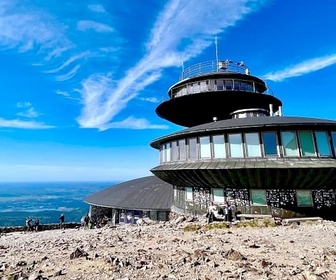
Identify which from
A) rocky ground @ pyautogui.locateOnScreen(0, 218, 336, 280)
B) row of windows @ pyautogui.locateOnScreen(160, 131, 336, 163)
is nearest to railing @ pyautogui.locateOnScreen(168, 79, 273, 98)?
row of windows @ pyautogui.locateOnScreen(160, 131, 336, 163)

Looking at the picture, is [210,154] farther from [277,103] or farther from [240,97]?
[277,103]

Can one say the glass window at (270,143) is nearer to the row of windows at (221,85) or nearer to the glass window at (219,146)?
the glass window at (219,146)

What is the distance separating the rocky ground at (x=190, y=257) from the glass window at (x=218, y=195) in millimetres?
5932

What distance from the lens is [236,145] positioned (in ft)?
65.1

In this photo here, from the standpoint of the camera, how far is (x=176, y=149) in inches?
943

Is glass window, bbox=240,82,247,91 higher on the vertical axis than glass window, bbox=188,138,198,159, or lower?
higher

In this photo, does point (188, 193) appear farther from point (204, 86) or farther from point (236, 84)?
point (236, 84)

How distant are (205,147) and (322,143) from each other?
28.6ft

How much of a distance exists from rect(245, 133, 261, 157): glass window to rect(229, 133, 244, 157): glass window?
0.52 metres

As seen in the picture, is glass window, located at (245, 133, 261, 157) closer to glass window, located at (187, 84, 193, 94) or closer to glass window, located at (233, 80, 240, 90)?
glass window, located at (233, 80, 240, 90)

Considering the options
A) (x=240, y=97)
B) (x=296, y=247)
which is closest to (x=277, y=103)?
(x=240, y=97)

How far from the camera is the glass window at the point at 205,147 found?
2106cm

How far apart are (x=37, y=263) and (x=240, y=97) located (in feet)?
101

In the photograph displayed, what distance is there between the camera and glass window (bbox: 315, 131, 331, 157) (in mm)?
18453
